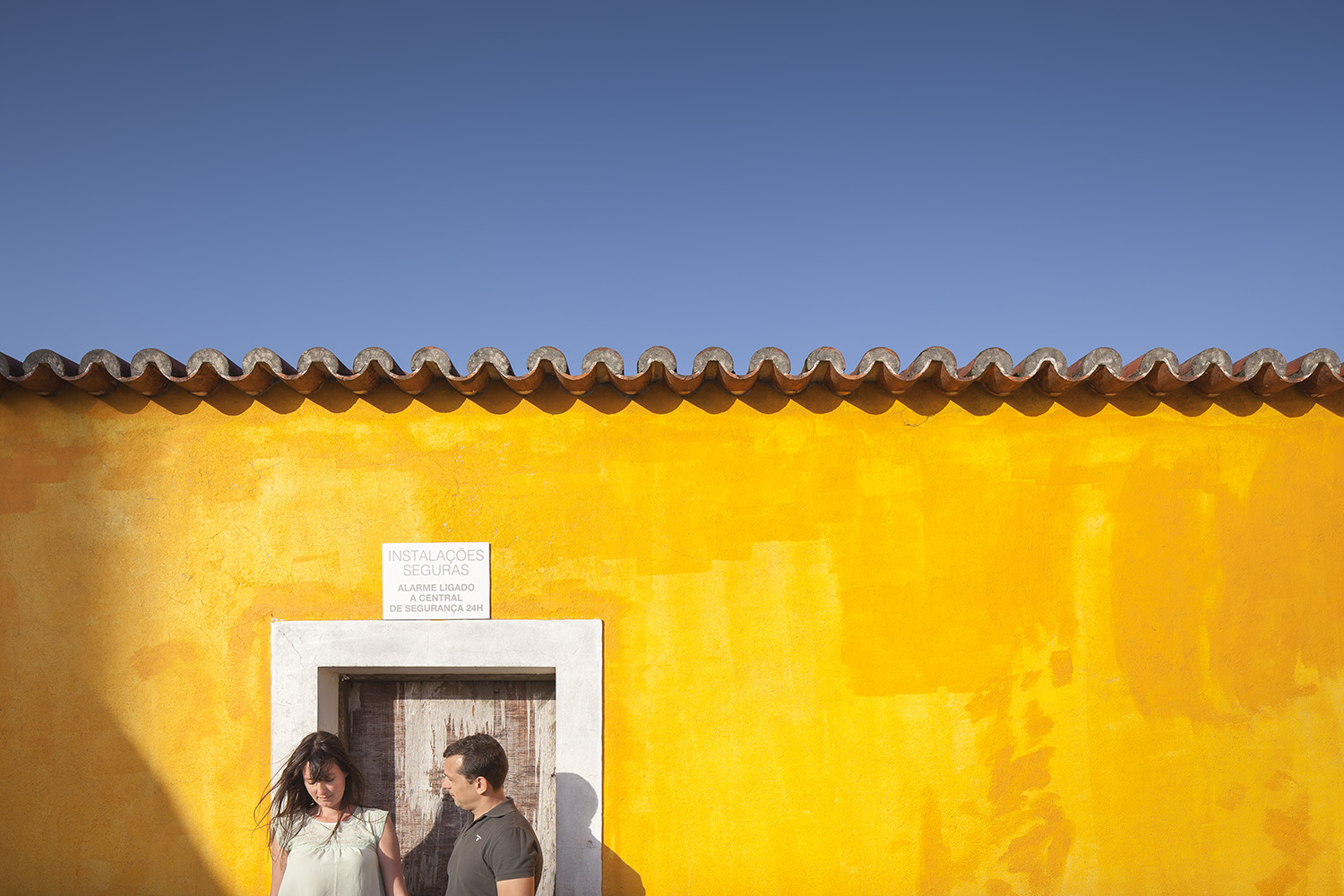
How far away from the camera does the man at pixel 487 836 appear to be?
2.70 m

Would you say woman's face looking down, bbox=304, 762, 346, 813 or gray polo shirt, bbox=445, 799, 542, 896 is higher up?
woman's face looking down, bbox=304, 762, 346, 813

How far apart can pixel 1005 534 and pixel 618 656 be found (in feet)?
5.94

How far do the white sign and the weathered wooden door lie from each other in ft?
1.51

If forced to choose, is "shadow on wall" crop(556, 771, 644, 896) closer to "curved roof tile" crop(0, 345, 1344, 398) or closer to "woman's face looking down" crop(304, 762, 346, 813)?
"woman's face looking down" crop(304, 762, 346, 813)

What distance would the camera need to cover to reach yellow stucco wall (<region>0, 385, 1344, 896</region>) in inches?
130

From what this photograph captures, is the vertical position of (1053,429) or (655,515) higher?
(1053,429)

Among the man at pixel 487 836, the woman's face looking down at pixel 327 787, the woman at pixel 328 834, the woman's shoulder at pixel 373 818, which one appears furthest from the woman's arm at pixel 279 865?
the man at pixel 487 836

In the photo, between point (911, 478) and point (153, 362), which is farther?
point (911, 478)

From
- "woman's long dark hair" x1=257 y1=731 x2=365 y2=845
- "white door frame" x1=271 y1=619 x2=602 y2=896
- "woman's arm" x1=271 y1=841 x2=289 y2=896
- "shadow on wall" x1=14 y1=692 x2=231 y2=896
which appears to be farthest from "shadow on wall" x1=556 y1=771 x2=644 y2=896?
"shadow on wall" x1=14 y1=692 x2=231 y2=896

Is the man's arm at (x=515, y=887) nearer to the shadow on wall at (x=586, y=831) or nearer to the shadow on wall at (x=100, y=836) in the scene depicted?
the shadow on wall at (x=586, y=831)

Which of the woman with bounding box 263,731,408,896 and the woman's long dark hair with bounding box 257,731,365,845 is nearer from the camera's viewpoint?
the woman with bounding box 263,731,408,896

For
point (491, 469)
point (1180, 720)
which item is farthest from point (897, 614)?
point (491, 469)

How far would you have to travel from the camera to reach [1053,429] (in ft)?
11.2

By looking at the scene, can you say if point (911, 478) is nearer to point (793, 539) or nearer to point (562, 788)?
point (793, 539)
